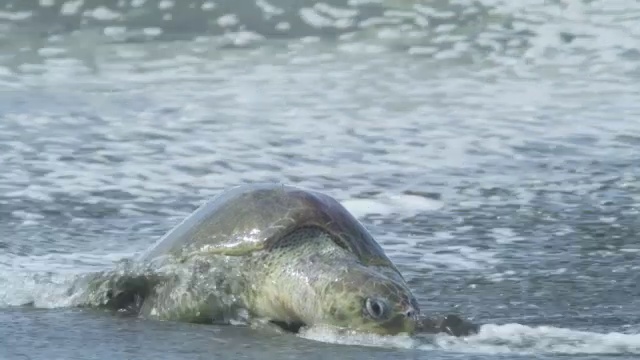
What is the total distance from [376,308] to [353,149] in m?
3.92

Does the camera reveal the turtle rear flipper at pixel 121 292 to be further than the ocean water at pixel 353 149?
Yes

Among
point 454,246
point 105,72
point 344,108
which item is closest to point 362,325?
point 454,246

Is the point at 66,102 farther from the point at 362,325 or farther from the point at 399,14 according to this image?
the point at 362,325

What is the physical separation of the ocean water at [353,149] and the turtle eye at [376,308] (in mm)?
80

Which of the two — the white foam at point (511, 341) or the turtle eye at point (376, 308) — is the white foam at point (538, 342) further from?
the turtle eye at point (376, 308)

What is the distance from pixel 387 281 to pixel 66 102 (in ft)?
18.3

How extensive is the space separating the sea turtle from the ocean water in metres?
0.13

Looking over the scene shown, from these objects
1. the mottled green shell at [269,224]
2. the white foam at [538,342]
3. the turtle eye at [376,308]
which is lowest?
the white foam at [538,342]

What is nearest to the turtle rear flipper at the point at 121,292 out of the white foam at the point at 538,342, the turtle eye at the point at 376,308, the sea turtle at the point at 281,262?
the sea turtle at the point at 281,262

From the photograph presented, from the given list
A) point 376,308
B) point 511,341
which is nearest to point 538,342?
point 511,341

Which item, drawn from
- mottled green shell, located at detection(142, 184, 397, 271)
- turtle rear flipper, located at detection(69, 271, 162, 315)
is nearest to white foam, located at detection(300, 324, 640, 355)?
mottled green shell, located at detection(142, 184, 397, 271)

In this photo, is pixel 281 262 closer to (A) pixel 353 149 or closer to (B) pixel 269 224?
(B) pixel 269 224

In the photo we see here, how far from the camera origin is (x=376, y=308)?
15.0 feet

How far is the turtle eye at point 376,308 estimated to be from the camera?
4.57 meters
